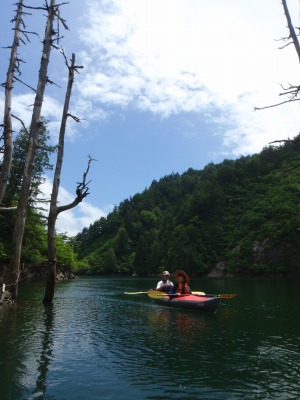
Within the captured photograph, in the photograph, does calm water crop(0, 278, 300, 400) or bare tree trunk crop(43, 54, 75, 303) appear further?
bare tree trunk crop(43, 54, 75, 303)

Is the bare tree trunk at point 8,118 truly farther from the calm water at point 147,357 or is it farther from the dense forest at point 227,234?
the dense forest at point 227,234

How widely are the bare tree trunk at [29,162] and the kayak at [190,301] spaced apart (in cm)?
881

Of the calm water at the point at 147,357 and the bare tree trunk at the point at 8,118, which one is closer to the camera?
the calm water at the point at 147,357

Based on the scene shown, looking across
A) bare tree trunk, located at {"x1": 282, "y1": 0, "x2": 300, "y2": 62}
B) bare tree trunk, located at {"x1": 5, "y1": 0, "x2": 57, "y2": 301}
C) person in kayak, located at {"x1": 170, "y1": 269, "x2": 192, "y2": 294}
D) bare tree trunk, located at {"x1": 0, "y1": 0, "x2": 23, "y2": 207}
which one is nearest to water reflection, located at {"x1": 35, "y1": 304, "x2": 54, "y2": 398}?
bare tree trunk, located at {"x1": 5, "y1": 0, "x2": 57, "y2": 301}

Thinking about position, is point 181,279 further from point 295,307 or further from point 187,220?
point 187,220

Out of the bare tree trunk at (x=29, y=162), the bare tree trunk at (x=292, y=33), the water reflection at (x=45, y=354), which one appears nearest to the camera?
the water reflection at (x=45, y=354)

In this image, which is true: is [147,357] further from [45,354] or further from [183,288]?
[183,288]

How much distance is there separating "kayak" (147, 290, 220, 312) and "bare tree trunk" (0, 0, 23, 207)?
36.6 ft

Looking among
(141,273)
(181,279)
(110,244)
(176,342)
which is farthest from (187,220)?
(176,342)

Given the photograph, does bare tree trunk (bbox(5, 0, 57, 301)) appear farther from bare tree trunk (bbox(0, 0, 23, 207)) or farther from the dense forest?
the dense forest

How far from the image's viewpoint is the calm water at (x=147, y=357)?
7422 mm

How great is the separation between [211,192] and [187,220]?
12023mm

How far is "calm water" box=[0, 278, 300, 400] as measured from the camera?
742cm

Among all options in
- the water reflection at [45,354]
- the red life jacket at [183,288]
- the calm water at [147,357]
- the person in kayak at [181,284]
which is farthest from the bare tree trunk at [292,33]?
the red life jacket at [183,288]
